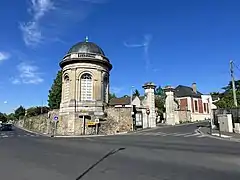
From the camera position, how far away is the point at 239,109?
28.5 metres

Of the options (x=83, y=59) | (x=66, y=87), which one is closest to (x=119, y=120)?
(x=66, y=87)

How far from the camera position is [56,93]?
192 ft

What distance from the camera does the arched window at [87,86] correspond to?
39.2 metres

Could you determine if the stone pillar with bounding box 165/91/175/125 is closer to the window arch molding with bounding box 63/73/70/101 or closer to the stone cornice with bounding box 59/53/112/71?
the stone cornice with bounding box 59/53/112/71

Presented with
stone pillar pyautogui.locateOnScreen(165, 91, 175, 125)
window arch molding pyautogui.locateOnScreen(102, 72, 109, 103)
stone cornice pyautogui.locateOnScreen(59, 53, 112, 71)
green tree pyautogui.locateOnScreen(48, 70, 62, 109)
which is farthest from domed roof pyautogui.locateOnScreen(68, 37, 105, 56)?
green tree pyautogui.locateOnScreen(48, 70, 62, 109)

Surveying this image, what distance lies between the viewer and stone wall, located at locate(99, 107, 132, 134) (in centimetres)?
3688

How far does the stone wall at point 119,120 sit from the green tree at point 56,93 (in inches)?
912

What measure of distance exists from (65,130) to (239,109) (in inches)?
840

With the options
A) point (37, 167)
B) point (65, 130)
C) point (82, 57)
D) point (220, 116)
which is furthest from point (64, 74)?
point (37, 167)

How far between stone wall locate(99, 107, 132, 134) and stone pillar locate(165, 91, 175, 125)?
13.7 meters

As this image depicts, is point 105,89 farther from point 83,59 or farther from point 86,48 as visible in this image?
point 86,48

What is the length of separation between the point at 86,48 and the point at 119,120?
1154 cm

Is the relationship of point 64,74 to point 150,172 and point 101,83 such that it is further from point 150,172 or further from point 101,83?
point 150,172

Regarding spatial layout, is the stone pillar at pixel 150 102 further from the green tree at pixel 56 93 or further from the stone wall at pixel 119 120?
the green tree at pixel 56 93
